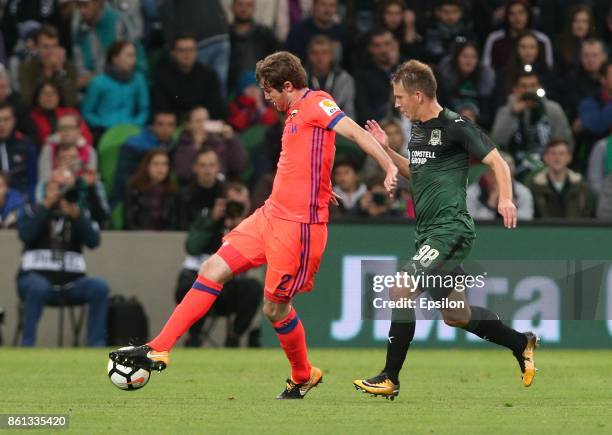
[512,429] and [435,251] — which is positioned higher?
[435,251]

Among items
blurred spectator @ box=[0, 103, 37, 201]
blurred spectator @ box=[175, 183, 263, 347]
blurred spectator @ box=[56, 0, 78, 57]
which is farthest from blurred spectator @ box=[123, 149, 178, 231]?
blurred spectator @ box=[56, 0, 78, 57]

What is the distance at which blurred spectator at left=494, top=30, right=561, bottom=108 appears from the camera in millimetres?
18062

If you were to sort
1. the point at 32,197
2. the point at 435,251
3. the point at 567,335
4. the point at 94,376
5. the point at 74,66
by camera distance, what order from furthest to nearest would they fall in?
the point at 74,66
the point at 32,197
the point at 567,335
the point at 94,376
the point at 435,251

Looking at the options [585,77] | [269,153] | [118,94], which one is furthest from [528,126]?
[118,94]

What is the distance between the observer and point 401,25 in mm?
18812

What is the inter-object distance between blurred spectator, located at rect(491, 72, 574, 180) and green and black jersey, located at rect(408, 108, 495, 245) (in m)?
7.78

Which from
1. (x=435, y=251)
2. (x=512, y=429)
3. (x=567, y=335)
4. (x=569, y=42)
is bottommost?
(x=567, y=335)

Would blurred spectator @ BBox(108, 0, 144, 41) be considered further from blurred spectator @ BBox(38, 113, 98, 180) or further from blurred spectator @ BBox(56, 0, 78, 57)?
blurred spectator @ BBox(38, 113, 98, 180)

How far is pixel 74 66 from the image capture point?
1802cm

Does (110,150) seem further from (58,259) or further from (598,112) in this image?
(598,112)

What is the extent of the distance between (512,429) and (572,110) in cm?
1123

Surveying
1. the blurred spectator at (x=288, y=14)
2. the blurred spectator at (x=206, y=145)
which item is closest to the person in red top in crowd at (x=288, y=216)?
the blurred spectator at (x=206, y=145)

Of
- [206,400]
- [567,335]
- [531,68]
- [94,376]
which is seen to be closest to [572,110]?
[531,68]

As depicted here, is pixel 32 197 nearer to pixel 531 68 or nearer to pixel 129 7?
pixel 129 7
